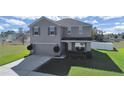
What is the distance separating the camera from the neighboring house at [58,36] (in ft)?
45.9

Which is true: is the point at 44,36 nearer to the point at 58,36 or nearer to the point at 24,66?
the point at 58,36

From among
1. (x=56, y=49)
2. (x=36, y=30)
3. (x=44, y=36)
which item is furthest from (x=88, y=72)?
(x=36, y=30)

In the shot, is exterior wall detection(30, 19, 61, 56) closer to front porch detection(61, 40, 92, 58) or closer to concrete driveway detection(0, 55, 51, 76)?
concrete driveway detection(0, 55, 51, 76)

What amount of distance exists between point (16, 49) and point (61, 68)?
3.20 meters

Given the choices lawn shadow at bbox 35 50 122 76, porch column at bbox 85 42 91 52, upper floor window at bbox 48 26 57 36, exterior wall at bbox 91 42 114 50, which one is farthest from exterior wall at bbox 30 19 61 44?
exterior wall at bbox 91 42 114 50

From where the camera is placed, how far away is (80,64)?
13164 millimetres

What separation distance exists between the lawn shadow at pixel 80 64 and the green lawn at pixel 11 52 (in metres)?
1.57

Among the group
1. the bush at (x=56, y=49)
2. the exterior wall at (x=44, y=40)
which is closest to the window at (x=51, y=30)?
the exterior wall at (x=44, y=40)

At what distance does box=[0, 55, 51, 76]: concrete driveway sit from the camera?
1166cm

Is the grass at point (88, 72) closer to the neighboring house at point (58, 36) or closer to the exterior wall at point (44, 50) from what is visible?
the neighboring house at point (58, 36)

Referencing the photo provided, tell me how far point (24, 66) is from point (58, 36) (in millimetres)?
4105

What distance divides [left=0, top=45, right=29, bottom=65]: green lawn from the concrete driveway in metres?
0.35
